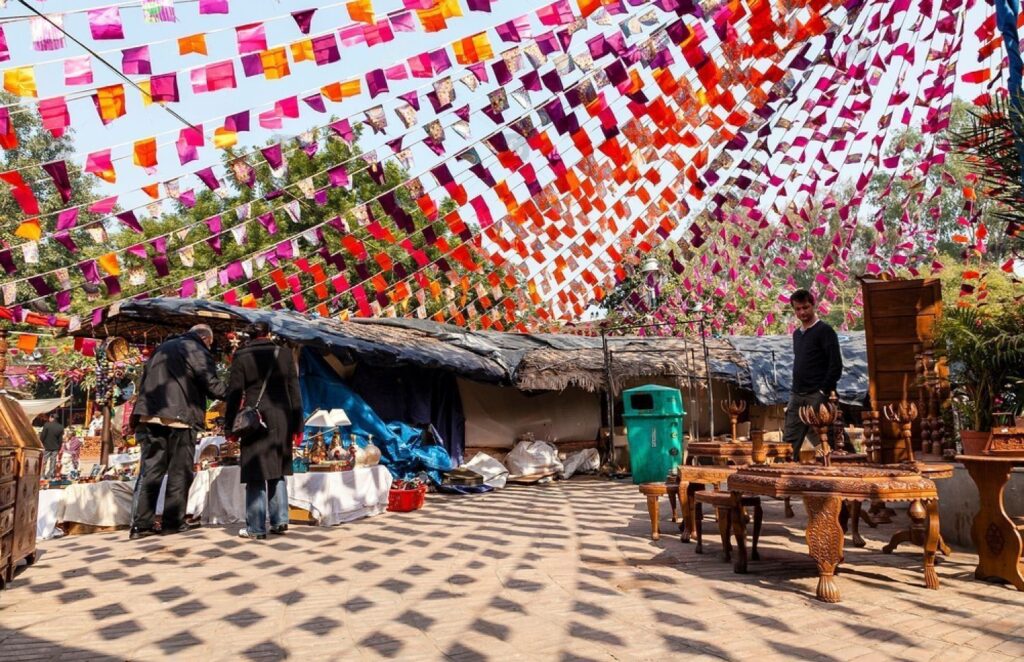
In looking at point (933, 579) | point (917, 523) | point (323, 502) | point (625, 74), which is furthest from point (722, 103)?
point (323, 502)

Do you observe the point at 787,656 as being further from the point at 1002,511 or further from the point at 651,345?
the point at 651,345

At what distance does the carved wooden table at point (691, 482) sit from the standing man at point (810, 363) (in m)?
1.11

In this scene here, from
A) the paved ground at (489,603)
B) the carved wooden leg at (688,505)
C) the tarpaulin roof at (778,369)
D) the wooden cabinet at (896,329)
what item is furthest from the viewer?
the tarpaulin roof at (778,369)

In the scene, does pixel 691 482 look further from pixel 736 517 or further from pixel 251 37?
pixel 251 37

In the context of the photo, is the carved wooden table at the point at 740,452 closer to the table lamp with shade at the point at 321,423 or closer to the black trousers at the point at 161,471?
the table lamp with shade at the point at 321,423

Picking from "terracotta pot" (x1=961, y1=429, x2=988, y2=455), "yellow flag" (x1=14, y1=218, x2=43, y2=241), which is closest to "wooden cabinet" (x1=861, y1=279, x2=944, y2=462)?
"terracotta pot" (x1=961, y1=429, x2=988, y2=455)

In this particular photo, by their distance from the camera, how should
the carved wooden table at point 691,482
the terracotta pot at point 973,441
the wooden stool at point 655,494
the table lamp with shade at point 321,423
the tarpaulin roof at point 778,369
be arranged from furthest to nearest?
the tarpaulin roof at point 778,369 < the table lamp with shade at point 321,423 < the wooden stool at point 655,494 < the carved wooden table at point 691,482 < the terracotta pot at point 973,441

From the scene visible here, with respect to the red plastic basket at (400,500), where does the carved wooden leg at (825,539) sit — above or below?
above

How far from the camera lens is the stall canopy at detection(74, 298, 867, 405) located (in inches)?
360

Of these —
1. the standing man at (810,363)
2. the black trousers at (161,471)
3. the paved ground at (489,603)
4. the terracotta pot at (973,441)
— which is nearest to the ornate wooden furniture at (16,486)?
the paved ground at (489,603)

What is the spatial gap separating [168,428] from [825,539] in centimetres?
566

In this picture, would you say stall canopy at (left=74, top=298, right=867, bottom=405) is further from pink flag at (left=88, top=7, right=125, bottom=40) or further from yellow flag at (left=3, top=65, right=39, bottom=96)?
pink flag at (left=88, top=7, right=125, bottom=40)

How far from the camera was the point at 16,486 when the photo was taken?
4594 mm

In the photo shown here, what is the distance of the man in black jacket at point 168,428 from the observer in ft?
21.5
